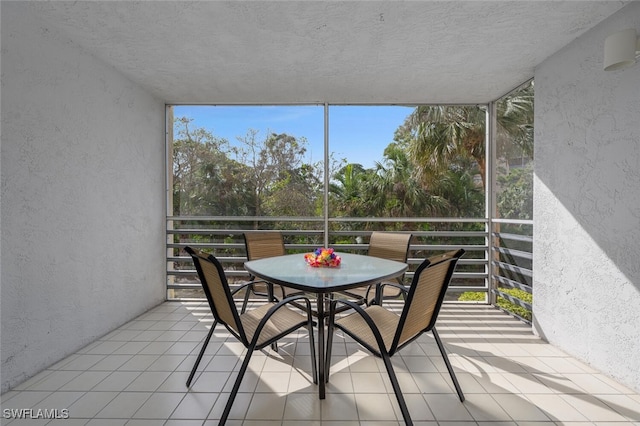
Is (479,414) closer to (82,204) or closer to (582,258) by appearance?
(582,258)

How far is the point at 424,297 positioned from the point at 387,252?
4.41ft

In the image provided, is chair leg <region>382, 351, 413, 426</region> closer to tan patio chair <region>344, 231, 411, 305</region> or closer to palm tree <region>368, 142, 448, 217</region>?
tan patio chair <region>344, 231, 411, 305</region>

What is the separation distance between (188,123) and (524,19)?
347 cm

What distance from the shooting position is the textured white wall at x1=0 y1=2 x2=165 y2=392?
1968mm

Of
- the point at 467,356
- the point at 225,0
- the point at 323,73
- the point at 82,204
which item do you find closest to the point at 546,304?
the point at 467,356

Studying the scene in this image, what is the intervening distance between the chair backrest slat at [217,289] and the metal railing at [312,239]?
203cm

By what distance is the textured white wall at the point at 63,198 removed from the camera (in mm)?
1968

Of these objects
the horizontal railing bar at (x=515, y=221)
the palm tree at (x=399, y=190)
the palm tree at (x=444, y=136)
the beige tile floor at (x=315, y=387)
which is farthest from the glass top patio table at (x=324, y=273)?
the palm tree at (x=444, y=136)

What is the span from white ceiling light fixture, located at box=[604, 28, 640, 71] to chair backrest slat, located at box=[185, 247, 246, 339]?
253 cm

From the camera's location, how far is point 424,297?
1.59 meters

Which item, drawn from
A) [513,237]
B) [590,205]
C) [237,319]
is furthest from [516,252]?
[237,319]

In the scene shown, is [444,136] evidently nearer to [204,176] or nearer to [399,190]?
[399,190]

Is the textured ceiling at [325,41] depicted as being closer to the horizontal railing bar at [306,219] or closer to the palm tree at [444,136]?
the palm tree at [444,136]

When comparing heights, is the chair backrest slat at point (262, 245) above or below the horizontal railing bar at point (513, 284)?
above
